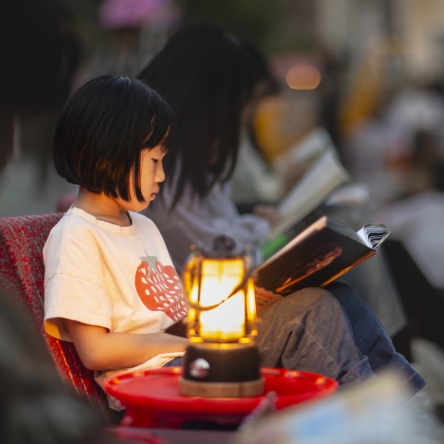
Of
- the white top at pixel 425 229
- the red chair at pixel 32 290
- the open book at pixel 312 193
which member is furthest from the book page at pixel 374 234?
the white top at pixel 425 229

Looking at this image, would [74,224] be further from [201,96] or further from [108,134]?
[201,96]

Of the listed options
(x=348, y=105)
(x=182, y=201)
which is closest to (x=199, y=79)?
(x=182, y=201)

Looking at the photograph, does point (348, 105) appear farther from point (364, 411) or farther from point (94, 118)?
point (364, 411)

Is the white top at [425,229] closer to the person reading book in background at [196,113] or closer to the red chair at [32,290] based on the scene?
the person reading book in background at [196,113]

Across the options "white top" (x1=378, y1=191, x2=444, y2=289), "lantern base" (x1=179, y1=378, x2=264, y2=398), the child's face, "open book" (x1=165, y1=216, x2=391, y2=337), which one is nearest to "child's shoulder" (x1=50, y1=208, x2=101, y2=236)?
the child's face

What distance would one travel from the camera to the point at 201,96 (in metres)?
3.58

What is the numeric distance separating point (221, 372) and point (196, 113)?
5.79 feet

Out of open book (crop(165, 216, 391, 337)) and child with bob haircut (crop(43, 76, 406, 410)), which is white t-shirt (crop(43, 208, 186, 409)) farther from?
open book (crop(165, 216, 391, 337))

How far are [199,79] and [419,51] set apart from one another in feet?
76.2

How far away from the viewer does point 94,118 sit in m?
2.41

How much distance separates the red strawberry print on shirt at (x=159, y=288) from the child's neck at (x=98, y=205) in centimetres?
15

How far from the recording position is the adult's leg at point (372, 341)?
96.8 inches

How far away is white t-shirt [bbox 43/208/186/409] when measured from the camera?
2.25m

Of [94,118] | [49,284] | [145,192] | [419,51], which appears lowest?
[419,51]
